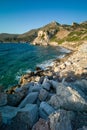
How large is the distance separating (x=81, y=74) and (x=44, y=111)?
1080cm

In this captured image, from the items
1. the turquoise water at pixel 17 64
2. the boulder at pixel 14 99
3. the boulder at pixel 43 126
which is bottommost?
the turquoise water at pixel 17 64

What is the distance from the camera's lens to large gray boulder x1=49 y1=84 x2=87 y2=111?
1082 centimetres

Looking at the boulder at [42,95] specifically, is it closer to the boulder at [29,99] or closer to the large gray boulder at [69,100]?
the boulder at [29,99]

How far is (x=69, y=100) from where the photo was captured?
1106cm

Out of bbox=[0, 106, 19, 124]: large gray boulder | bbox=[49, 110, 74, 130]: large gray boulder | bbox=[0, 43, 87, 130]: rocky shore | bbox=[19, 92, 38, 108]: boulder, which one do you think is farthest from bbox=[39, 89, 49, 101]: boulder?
bbox=[49, 110, 74, 130]: large gray boulder

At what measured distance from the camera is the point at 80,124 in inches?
390

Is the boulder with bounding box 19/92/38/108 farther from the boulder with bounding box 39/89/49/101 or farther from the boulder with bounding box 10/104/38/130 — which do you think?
the boulder with bounding box 10/104/38/130

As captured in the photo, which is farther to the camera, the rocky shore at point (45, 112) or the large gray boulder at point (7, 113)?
the large gray boulder at point (7, 113)

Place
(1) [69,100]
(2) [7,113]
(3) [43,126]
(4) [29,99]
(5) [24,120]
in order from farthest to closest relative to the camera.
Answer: (4) [29,99] → (1) [69,100] → (2) [7,113] → (5) [24,120] → (3) [43,126]

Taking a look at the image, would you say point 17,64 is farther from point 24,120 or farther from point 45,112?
point 24,120

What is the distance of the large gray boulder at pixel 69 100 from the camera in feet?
35.5

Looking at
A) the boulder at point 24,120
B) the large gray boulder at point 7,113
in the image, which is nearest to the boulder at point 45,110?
the boulder at point 24,120

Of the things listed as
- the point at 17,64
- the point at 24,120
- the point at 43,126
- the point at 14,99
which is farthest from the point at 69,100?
the point at 17,64

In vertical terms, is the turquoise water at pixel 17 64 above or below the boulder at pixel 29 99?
below
